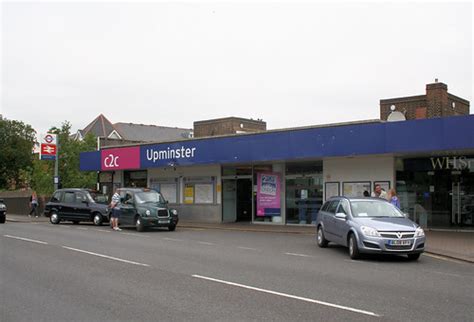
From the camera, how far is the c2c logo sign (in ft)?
98.7

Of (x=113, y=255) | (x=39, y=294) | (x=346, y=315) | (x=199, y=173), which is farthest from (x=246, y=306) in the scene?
(x=199, y=173)

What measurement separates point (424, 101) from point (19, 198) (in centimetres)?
3260

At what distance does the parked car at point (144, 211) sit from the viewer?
2122 centimetres

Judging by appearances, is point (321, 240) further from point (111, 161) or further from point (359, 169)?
point (111, 161)

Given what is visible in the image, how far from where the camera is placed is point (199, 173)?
90.4 ft

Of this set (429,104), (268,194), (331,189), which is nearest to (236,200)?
(268,194)

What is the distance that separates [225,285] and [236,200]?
1794 cm

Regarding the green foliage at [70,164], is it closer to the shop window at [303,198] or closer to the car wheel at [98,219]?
the car wheel at [98,219]

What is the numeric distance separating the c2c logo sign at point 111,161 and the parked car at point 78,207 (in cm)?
356

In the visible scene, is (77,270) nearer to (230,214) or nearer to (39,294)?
(39,294)

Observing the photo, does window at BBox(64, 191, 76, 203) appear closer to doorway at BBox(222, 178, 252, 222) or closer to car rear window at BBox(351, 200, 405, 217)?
doorway at BBox(222, 178, 252, 222)

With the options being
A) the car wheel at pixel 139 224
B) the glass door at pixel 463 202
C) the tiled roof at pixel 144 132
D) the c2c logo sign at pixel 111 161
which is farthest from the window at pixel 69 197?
the tiled roof at pixel 144 132

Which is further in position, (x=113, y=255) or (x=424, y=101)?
(x=424, y=101)

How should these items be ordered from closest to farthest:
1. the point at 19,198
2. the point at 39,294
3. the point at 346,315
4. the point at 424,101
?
the point at 346,315 → the point at 39,294 → the point at 424,101 → the point at 19,198
